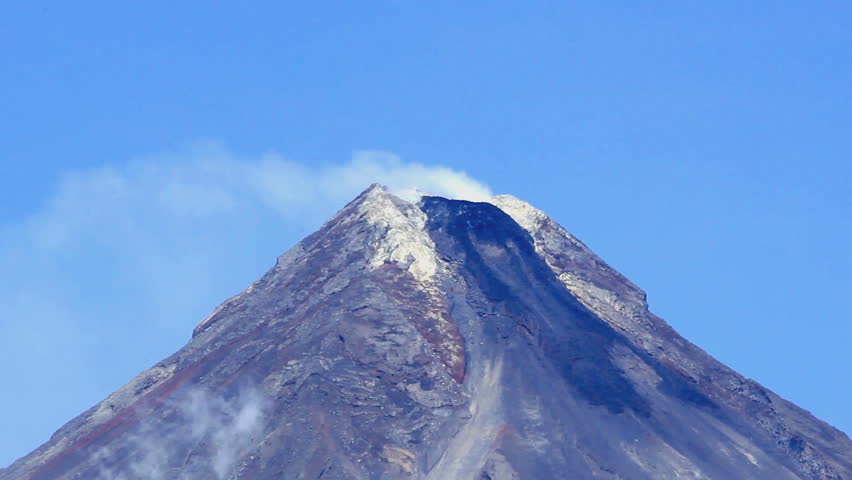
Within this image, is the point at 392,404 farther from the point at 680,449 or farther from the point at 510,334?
the point at 680,449

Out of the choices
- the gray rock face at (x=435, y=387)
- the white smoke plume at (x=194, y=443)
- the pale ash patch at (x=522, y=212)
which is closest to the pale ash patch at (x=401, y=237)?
the gray rock face at (x=435, y=387)

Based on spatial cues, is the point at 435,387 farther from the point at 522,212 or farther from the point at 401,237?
the point at 522,212

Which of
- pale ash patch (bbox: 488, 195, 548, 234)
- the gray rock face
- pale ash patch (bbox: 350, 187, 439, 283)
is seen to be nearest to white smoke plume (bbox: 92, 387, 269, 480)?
the gray rock face

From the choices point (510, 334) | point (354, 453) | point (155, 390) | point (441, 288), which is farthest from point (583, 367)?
point (155, 390)

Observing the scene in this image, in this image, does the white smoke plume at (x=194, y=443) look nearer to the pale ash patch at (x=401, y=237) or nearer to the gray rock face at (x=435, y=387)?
the gray rock face at (x=435, y=387)

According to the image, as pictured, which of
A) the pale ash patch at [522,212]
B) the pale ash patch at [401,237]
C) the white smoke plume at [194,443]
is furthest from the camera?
the pale ash patch at [522,212]

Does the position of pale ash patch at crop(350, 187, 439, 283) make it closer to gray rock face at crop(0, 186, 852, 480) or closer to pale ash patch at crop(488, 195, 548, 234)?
gray rock face at crop(0, 186, 852, 480)

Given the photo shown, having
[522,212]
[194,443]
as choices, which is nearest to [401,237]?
Answer: [522,212]

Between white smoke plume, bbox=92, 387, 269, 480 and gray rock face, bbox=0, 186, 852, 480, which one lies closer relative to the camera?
gray rock face, bbox=0, 186, 852, 480
